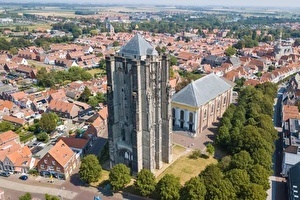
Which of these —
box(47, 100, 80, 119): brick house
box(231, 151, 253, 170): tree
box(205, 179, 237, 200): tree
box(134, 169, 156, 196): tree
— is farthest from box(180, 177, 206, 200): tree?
box(47, 100, 80, 119): brick house

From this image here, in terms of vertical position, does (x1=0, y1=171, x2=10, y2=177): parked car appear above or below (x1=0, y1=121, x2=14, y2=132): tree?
below

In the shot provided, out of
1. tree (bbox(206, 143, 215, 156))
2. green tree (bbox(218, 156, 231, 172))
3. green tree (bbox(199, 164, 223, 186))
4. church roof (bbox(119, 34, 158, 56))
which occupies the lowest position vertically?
tree (bbox(206, 143, 215, 156))

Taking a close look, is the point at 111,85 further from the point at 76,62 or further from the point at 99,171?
the point at 76,62

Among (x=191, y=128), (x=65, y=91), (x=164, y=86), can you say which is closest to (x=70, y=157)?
(x=164, y=86)

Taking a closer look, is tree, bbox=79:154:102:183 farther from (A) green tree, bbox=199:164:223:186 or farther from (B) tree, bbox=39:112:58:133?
(B) tree, bbox=39:112:58:133

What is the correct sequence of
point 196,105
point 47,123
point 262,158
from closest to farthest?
point 262,158 < point 196,105 < point 47,123

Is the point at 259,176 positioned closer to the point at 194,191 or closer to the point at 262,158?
the point at 262,158

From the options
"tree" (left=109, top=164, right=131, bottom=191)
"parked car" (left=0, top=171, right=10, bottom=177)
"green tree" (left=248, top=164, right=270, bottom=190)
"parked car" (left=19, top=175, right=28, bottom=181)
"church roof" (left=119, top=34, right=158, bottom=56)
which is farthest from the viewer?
"parked car" (left=0, top=171, right=10, bottom=177)

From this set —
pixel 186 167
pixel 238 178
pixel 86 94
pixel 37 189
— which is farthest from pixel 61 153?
pixel 86 94
